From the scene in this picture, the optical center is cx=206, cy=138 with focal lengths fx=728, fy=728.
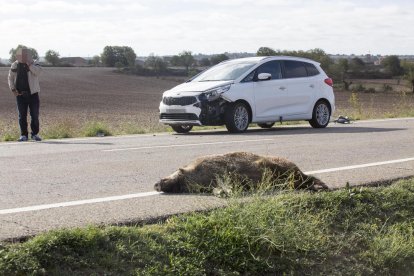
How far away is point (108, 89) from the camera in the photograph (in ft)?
229

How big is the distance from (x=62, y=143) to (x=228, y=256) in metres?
9.44

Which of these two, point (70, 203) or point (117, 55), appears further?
point (117, 55)

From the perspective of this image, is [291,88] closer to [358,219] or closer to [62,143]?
[62,143]

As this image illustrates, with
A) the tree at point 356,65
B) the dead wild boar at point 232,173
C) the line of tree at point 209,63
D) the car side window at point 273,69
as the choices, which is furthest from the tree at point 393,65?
the dead wild boar at point 232,173

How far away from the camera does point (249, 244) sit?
5605 mm

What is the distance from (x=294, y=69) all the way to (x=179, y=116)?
12.1ft

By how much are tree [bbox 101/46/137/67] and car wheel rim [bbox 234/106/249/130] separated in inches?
3167

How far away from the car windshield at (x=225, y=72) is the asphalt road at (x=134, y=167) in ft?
5.62

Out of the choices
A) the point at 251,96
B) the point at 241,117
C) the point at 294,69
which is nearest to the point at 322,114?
the point at 294,69

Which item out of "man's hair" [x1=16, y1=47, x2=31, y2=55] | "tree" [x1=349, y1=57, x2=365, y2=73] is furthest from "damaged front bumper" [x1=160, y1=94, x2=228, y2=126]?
"tree" [x1=349, y1=57, x2=365, y2=73]

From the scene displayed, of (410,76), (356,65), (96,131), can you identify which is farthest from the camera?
(356,65)

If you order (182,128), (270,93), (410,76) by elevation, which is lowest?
(182,128)

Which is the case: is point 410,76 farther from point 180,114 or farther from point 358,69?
point 180,114

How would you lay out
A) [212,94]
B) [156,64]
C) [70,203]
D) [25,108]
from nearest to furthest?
[70,203] → [25,108] → [212,94] → [156,64]
